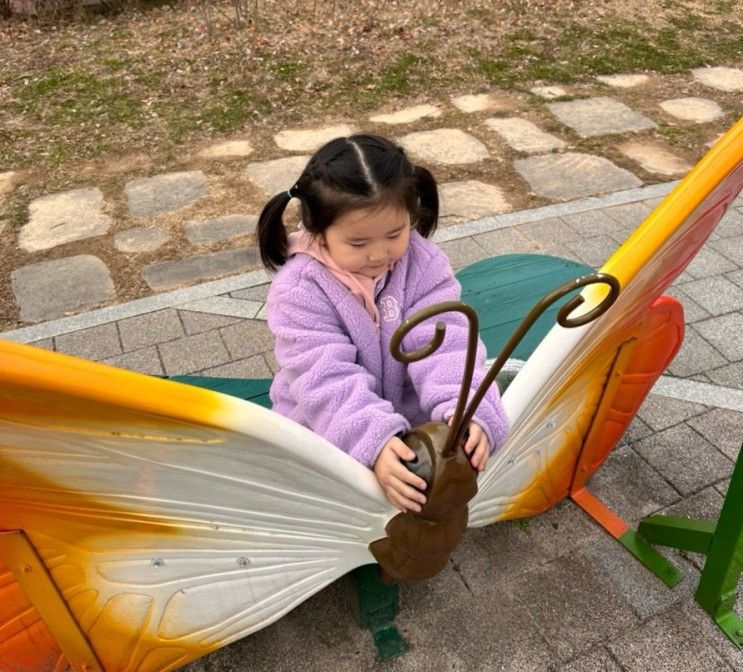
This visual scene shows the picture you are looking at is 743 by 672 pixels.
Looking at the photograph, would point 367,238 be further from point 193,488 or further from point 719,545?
point 719,545

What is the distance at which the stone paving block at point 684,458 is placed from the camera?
2570 millimetres

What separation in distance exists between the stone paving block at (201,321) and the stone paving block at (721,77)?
454 centimetres

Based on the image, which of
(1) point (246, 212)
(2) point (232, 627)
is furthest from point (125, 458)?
(1) point (246, 212)

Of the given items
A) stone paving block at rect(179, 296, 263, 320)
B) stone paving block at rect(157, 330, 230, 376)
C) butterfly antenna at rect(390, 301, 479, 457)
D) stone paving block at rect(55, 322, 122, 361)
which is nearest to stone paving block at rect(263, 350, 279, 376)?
stone paving block at rect(157, 330, 230, 376)

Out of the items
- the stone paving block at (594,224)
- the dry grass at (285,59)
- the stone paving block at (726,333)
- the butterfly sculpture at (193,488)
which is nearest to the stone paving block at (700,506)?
the butterfly sculpture at (193,488)

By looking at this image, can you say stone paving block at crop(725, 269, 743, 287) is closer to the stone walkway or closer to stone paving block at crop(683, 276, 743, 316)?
stone paving block at crop(683, 276, 743, 316)

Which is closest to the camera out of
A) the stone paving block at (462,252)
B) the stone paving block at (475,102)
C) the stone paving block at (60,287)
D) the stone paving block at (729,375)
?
the stone paving block at (729,375)

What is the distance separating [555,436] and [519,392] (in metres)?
0.48

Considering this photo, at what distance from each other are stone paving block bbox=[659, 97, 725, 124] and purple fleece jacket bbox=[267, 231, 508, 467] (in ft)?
13.7

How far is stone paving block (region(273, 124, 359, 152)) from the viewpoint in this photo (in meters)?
4.91

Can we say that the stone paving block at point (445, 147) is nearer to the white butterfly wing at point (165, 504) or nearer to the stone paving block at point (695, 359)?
the stone paving block at point (695, 359)

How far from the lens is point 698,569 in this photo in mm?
2268

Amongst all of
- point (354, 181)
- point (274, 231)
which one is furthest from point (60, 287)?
point (354, 181)

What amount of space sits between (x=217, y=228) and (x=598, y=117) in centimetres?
297
